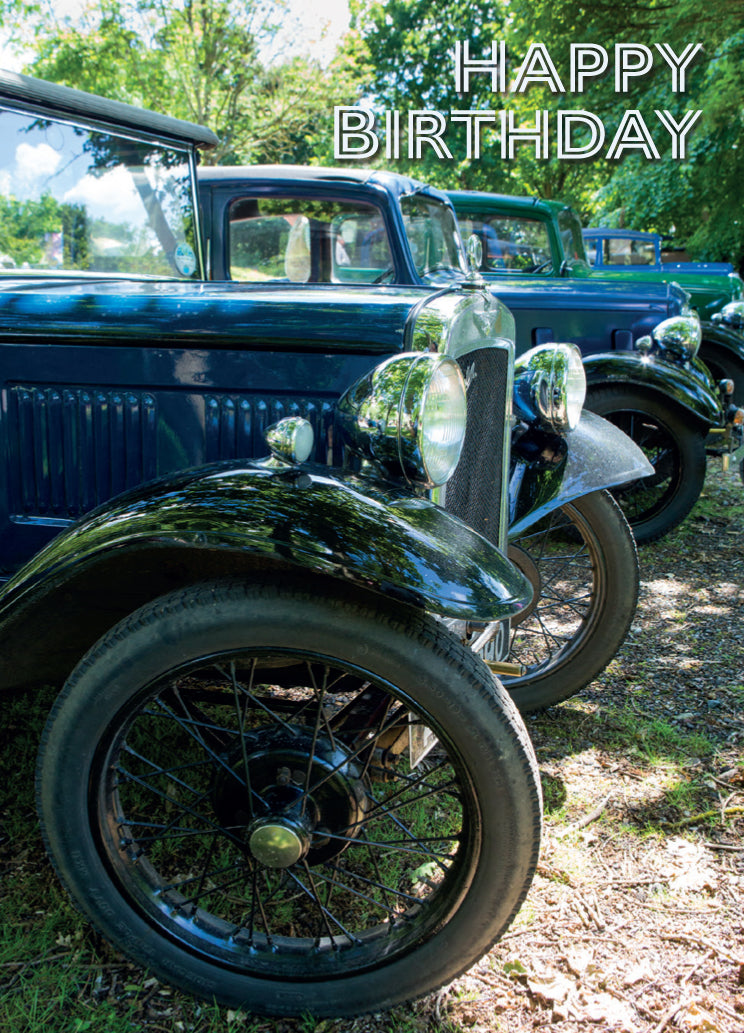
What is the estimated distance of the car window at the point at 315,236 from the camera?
4.76 m

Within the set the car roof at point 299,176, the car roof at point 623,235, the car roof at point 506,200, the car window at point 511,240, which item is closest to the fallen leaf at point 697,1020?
the car roof at point 299,176

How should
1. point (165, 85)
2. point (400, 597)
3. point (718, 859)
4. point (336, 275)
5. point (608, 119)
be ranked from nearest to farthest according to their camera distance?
point (400, 597), point (718, 859), point (336, 275), point (608, 119), point (165, 85)

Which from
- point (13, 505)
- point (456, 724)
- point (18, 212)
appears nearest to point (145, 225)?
point (18, 212)

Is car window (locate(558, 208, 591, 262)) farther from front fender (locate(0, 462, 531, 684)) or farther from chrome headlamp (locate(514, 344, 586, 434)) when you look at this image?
front fender (locate(0, 462, 531, 684))

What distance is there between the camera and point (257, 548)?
1404 millimetres

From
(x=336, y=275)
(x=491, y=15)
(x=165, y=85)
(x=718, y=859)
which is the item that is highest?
(x=491, y=15)

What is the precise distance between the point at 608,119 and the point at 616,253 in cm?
473

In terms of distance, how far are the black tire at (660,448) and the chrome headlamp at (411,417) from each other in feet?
9.49

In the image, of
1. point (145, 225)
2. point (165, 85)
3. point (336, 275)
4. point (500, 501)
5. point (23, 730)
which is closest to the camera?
point (500, 501)

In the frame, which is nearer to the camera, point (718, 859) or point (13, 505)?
point (718, 859)

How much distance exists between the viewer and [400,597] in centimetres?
139

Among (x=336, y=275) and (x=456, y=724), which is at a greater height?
(x=336, y=275)

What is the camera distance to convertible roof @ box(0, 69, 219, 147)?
2.51 m

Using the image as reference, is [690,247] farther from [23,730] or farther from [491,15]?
[23,730]
